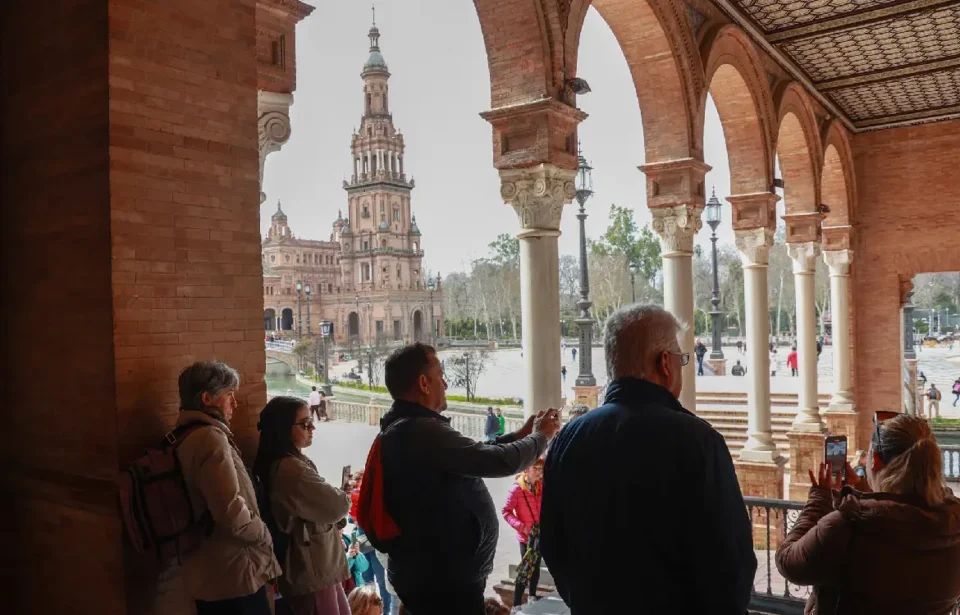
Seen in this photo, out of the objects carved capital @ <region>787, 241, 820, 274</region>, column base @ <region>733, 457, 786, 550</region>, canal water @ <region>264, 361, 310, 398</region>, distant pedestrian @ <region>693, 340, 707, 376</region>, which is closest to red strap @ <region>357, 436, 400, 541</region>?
column base @ <region>733, 457, 786, 550</region>

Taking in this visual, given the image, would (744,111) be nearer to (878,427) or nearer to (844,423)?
(844,423)

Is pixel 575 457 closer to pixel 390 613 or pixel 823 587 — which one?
pixel 823 587

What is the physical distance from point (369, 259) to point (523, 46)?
162ft

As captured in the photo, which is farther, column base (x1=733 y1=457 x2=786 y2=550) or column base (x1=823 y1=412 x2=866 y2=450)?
column base (x1=823 y1=412 x2=866 y2=450)

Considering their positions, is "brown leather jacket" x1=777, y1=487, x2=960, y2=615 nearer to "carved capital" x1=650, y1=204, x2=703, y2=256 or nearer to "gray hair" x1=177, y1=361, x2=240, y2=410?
"gray hair" x1=177, y1=361, x2=240, y2=410

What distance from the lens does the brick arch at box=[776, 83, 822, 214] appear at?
42.5 feet

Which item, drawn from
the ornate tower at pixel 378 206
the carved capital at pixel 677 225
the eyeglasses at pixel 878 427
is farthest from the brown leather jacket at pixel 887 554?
the ornate tower at pixel 378 206

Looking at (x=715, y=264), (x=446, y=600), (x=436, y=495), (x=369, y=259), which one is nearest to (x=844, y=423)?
(x=715, y=264)

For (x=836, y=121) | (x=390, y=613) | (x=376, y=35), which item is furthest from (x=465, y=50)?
(x=390, y=613)

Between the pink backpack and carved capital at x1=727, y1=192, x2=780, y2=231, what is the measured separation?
10.0m

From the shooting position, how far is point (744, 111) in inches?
426

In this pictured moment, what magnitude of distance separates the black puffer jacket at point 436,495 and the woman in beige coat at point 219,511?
0.52 meters

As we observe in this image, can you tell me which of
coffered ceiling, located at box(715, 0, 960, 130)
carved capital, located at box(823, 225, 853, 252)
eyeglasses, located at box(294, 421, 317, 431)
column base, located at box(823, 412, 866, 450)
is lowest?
column base, located at box(823, 412, 866, 450)

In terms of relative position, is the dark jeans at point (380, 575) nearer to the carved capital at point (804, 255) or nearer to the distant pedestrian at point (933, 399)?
the carved capital at point (804, 255)
